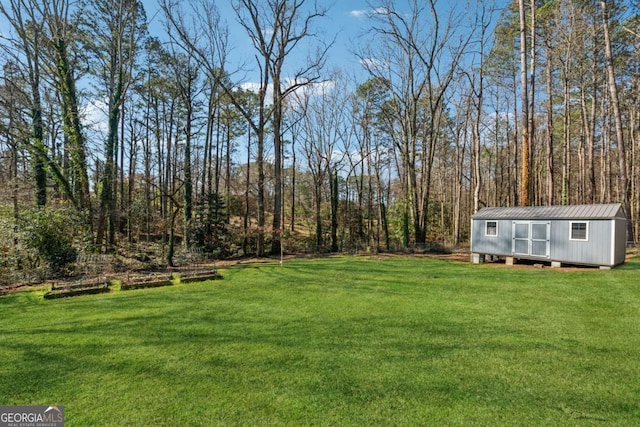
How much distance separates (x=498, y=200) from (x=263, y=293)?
2496 cm

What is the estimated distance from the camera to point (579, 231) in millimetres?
8812

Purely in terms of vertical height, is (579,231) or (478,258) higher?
(579,231)

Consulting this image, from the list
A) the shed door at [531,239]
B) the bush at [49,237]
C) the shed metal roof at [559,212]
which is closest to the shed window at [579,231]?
the shed metal roof at [559,212]

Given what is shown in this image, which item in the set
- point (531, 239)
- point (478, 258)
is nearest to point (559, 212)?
point (531, 239)

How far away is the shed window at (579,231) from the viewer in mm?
8664

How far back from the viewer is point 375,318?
15.7 feet

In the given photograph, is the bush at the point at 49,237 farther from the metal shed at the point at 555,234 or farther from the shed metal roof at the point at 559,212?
the shed metal roof at the point at 559,212

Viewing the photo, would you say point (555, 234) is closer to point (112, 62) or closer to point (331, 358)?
point (331, 358)

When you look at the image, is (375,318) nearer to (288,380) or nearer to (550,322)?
(288,380)

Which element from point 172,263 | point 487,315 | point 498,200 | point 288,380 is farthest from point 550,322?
point 498,200

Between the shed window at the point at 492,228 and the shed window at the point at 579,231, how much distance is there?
2.20 metres

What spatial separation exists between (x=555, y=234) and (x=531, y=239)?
684 millimetres

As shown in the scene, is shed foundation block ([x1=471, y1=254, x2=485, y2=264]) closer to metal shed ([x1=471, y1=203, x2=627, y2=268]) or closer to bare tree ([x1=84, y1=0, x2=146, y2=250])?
metal shed ([x1=471, y1=203, x2=627, y2=268])

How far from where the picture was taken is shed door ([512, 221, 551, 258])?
31.2 ft
